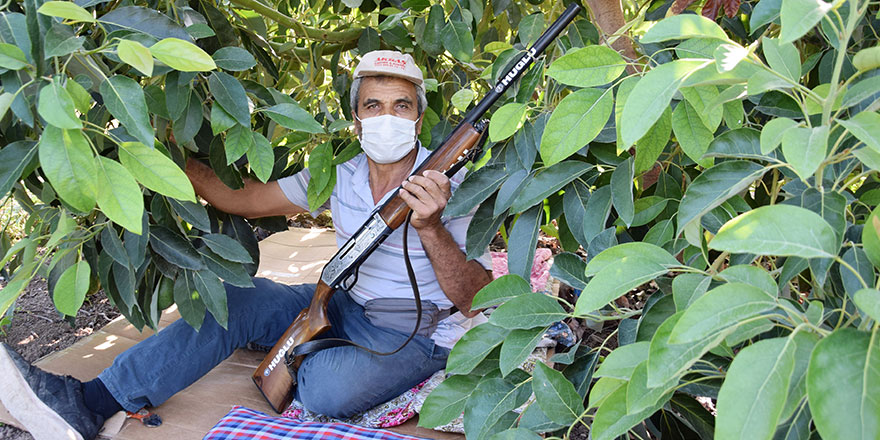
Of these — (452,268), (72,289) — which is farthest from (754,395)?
(452,268)

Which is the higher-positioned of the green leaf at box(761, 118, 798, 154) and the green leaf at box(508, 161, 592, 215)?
the green leaf at box(761, 118, 798, 154)

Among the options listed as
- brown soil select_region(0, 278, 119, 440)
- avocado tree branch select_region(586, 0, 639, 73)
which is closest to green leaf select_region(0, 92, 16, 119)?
avocado tree branch select_region(586, 0, 639, 73)

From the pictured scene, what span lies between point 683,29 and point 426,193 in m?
0.97

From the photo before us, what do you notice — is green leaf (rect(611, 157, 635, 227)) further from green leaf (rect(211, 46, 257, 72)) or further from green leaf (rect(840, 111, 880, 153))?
green leaf (rect(211, 46, 257, 72))

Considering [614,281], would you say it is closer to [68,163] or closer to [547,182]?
[547,182]

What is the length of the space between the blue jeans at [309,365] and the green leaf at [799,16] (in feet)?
4.61

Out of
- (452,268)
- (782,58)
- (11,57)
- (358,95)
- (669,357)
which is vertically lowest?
(452,268)

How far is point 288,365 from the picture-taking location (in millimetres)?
1713

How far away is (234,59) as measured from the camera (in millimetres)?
1050

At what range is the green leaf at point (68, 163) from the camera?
2.06ft

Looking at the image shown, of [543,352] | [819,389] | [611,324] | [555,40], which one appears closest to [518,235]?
[555,40]

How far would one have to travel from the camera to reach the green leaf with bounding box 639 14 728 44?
20.9 inches

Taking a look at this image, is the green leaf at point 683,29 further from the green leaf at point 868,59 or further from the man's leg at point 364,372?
the man's leg at point 364,372

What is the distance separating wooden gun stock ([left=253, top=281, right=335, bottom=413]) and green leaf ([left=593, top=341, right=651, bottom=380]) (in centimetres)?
120
